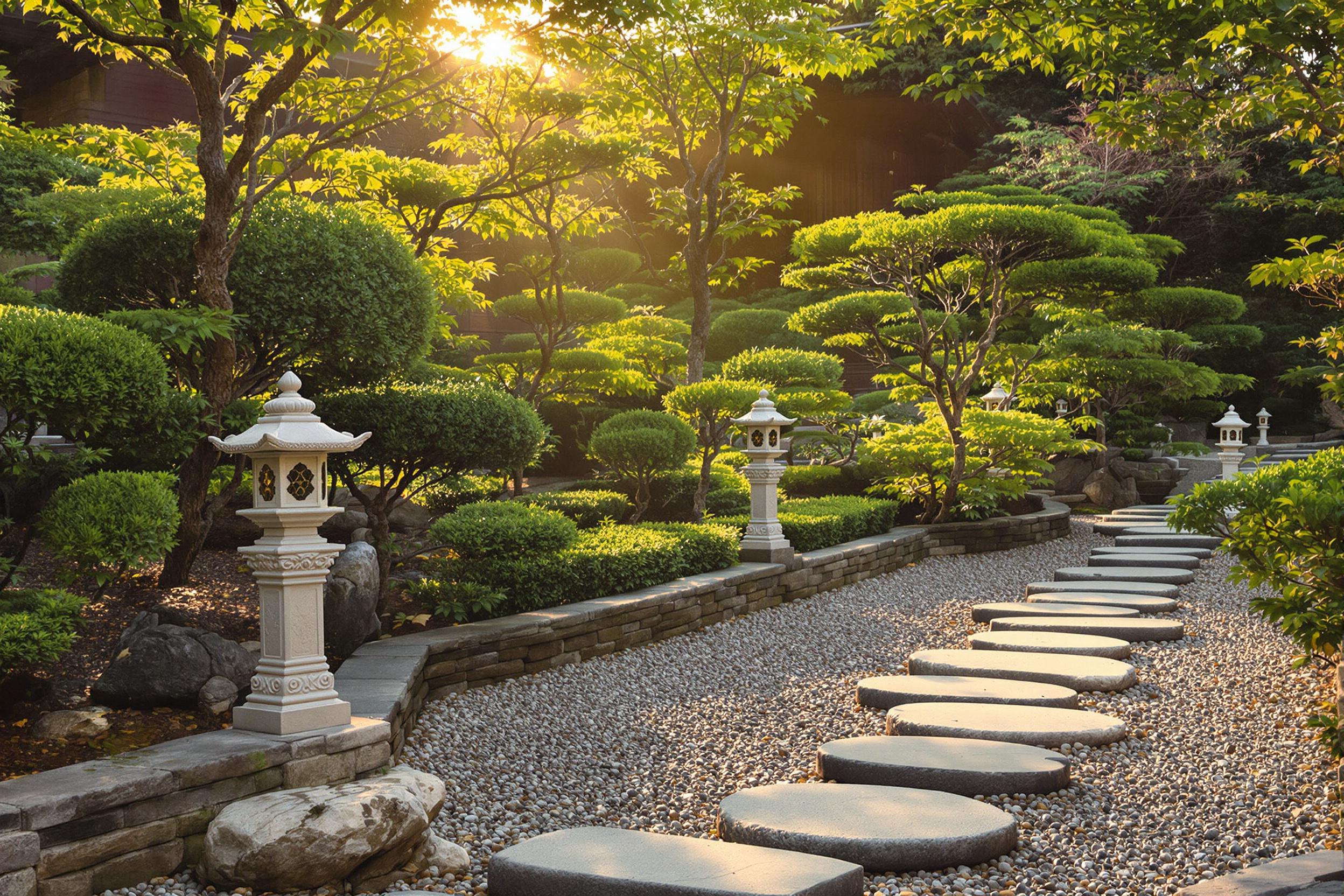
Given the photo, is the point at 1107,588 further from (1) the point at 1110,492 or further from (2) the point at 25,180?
(2) the point at 25,180

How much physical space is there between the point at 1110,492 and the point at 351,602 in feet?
44.4

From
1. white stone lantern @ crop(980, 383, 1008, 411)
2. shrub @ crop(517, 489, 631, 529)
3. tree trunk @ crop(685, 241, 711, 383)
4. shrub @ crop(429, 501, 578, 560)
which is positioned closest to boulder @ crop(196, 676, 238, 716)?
shrub @ crop(429, 501, 578, 560)

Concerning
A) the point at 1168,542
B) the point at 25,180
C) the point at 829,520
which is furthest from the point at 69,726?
the point at 1168,542

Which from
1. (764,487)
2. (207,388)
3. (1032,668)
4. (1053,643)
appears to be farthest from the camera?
(764,487)

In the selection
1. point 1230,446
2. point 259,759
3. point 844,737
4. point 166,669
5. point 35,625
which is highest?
point 1230,446

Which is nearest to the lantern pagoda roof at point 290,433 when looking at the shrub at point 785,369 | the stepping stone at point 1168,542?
the shrub at point 785,369

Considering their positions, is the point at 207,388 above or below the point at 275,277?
below

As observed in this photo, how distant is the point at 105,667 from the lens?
15.2 ft

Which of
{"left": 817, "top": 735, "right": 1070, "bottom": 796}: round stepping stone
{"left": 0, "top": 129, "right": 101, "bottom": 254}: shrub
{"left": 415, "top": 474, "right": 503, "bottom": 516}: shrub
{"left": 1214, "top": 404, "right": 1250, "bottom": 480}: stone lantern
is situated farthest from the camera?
{"left": 1214, "top": 404, "right": 1250, "bottom": 480}: stone lantern

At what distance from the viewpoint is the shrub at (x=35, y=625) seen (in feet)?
12.0

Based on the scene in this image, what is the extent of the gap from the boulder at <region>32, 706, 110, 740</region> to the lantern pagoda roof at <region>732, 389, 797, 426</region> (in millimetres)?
5717

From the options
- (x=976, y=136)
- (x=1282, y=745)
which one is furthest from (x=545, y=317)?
(x=976, y=136)

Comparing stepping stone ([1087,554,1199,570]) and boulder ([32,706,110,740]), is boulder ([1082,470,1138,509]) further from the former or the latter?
boulder ([32,706,110,740])

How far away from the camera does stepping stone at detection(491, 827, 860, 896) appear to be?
3.05 metres
